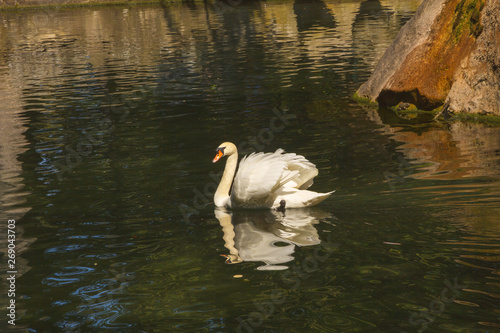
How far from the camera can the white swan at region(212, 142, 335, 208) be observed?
28.0ft

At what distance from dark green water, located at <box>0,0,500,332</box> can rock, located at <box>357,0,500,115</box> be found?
2.17 feet

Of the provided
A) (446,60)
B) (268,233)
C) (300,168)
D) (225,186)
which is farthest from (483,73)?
(268,233)

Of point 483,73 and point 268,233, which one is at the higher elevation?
point 483,73

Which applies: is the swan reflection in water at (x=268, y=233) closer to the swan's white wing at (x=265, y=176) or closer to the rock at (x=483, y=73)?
the swan's white wing at (x=265, y=176)

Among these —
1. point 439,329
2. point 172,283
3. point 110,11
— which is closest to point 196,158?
point 172,283

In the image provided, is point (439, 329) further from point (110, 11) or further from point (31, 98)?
point (110, 11)

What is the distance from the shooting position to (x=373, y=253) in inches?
277

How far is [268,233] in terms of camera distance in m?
8.15

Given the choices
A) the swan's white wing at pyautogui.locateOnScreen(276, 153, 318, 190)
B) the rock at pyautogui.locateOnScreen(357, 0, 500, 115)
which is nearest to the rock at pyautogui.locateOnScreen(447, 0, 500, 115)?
the rock at pyautogui.locateOnScreen(357, 0, 500, 115)

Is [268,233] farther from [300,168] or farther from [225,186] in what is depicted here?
[225,186]

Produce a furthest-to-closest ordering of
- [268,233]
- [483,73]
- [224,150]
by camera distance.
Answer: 1. [483,73]
2. [224,150]
3. [268,233]

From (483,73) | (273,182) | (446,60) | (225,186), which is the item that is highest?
(446,60)

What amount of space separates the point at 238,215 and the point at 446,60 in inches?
280

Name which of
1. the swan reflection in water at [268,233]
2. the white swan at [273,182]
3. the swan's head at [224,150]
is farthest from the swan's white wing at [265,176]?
the swan's head at [224,150]
